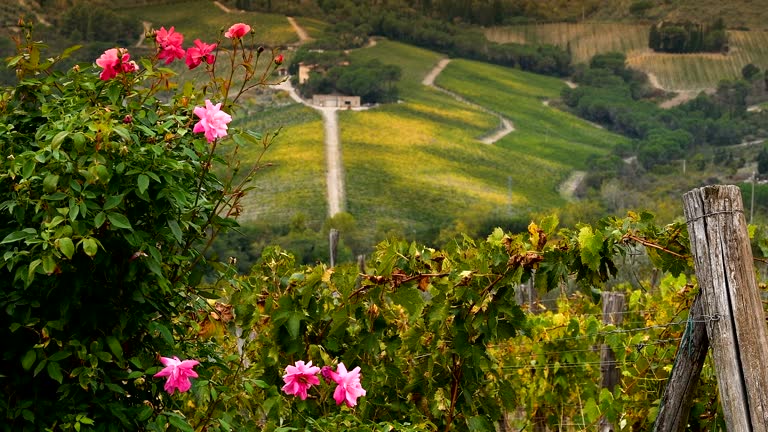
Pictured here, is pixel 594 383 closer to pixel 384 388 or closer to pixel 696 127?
pixel 384 388

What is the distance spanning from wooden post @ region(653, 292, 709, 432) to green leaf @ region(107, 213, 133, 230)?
1491 millimetres

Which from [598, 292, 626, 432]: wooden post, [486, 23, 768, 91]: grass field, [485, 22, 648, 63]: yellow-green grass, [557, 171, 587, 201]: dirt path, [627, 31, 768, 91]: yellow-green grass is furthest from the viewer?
[485, 22, 648, 63]: yellow-green grass

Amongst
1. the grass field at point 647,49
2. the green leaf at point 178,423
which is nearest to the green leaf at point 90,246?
the green leaf at point 178,423

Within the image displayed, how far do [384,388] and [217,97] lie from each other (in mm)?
1123

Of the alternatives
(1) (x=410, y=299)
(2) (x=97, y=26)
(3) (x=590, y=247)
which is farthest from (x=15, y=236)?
(2) (x=97, y=26)

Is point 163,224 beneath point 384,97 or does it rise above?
above

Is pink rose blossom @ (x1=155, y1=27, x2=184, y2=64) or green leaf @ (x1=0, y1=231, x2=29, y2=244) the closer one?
green leaf @ (x1=0, y1=231, x2=29, y2=244)

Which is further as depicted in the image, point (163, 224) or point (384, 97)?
point (384, 97)

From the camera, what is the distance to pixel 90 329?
2.65 metres

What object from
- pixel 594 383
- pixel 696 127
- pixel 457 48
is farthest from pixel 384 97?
pixel 594 383

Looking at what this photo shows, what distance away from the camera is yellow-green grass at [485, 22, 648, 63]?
301 ft

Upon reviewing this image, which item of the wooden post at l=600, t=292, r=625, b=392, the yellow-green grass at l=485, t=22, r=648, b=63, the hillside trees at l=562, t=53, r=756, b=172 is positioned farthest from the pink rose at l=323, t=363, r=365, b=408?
the yellow-green grass at l=485, t=22, r=648, b=63

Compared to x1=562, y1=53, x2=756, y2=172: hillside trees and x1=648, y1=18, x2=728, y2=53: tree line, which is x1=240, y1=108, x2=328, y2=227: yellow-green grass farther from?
x1=648, y1=18, x2=728, y2=53: tree line

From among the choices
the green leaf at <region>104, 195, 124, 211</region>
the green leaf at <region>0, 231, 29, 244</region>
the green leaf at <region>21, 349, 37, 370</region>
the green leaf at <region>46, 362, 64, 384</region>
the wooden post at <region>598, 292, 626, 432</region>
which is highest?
the green leaf at <region>104, 195, 124, 211</region>
